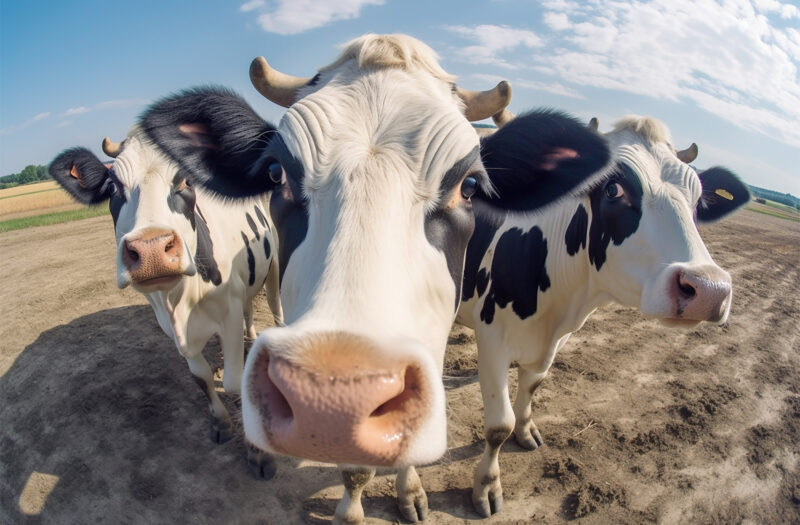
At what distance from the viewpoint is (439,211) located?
68.8 inches

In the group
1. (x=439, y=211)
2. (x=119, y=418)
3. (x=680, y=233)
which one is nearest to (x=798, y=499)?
(x=680, y=233)

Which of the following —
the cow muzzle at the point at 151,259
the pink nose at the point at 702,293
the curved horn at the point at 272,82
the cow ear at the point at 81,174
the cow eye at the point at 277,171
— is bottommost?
the pink nose at the point at 702,293

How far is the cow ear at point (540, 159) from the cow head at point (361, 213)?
0.5 inches

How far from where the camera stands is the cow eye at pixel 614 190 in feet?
10.3

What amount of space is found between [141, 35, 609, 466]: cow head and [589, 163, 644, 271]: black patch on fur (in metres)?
0.95

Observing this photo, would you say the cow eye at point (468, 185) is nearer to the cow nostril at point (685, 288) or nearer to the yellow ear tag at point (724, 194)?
the cow nostril at point (685, 288)

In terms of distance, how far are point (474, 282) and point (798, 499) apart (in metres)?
3.57

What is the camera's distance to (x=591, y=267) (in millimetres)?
3463

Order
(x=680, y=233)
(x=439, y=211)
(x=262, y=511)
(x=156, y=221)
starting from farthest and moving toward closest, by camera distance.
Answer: (x=262, y=511) → (x=156, y=221) → (x=680, y=233) → (x=439, y=211)

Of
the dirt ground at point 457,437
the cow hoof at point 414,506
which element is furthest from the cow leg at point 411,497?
the dirt ground at point 457,437

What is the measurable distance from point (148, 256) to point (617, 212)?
338cm

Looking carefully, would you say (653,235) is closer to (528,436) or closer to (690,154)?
(690,154)

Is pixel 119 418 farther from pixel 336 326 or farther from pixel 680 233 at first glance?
pixel 680 233

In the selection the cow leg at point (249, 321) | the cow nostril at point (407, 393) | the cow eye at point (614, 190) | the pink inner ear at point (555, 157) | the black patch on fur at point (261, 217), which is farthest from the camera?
the cow leg at point (249, 321)
